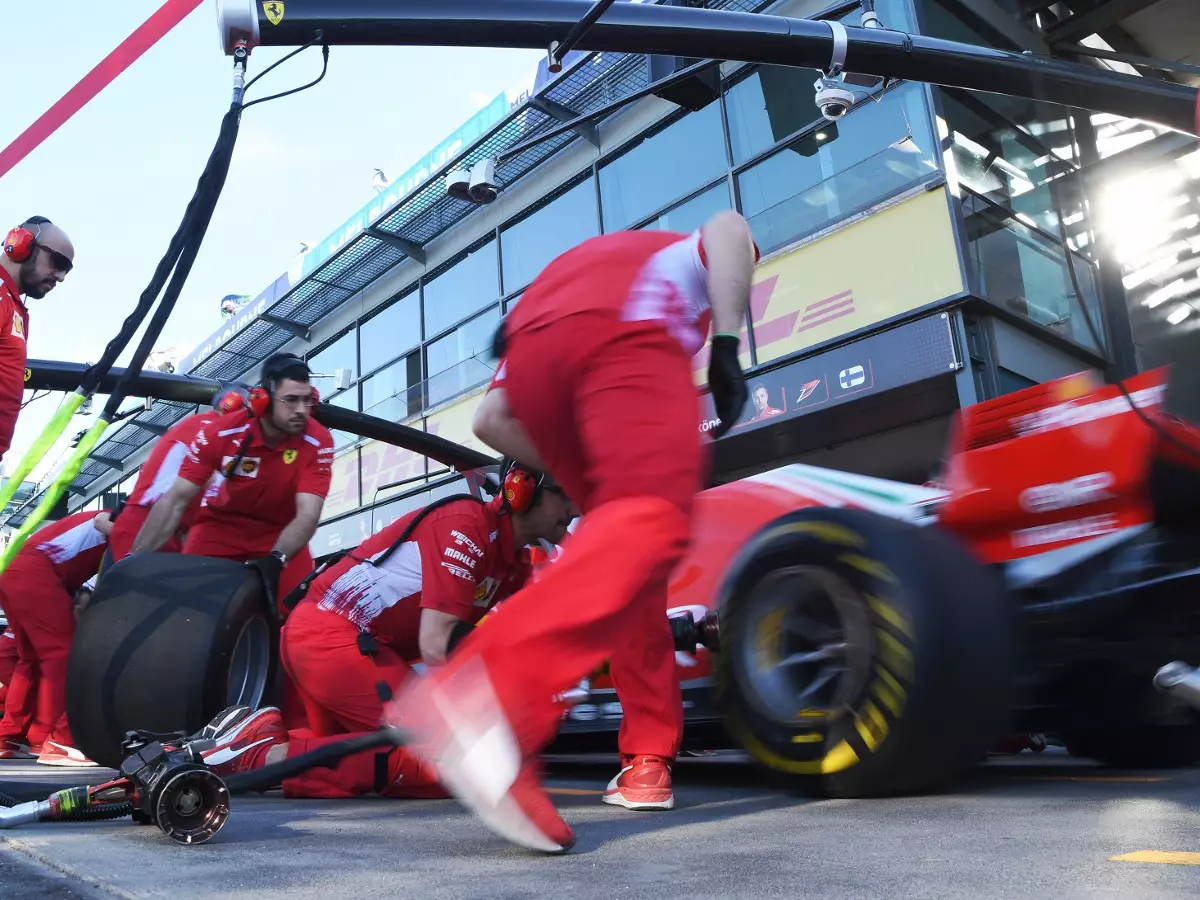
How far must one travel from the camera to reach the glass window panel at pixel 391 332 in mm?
14711

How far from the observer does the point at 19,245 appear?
312cm

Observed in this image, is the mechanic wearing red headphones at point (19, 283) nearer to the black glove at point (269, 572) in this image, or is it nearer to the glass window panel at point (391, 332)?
the black glove at point (269, 572)

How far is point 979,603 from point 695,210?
9078 millimetres

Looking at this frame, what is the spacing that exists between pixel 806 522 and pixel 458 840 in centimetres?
105

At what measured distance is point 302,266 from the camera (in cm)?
1568

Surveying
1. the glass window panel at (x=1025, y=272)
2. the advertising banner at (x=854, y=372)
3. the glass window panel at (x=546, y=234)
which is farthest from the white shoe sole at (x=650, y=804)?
the glass window panel at (x=546, y=234)

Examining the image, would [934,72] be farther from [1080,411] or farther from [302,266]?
[302,266]

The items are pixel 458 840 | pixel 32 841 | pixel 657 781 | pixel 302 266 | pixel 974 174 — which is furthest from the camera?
pixel 302 266

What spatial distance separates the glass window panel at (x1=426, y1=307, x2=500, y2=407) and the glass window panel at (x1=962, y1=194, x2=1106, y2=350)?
19.7ft

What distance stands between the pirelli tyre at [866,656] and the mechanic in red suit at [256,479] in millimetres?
2276

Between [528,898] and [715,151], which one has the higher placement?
[715,151]

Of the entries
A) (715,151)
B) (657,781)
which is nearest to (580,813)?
(657,781)

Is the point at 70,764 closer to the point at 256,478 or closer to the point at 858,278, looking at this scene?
the point at 256,478

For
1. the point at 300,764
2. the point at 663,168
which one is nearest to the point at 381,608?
the point at 300,764
